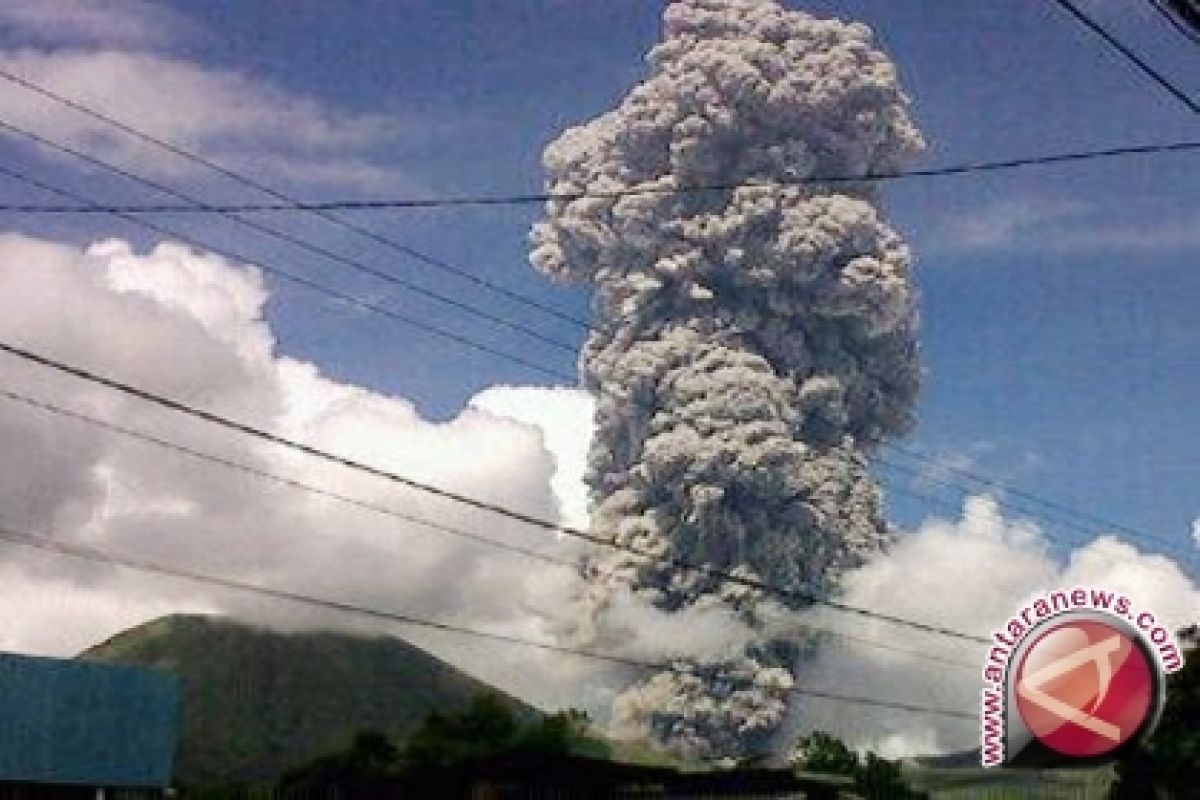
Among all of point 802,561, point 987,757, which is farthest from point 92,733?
point 802,561

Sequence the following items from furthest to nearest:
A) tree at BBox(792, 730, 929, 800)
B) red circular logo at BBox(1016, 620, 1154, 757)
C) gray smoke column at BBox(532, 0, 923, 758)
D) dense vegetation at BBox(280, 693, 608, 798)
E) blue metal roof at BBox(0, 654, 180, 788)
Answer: gray smoke column at BBox(532, 0, 923, 758)
tree at BBox(792, 730, 929, 800)
dense vegetation at BBox(280, 693, 608, 798)
blue metal roof at BBox(0, 654, 180, 788)
red circular logo at BBox(1016, 620, 1154, 757)

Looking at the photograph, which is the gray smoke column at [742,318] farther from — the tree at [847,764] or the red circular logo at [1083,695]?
the red circular logo at [1083,695]

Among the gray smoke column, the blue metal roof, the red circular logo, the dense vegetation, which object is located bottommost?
the red circular logo

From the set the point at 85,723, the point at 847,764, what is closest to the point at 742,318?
the point at 847,764

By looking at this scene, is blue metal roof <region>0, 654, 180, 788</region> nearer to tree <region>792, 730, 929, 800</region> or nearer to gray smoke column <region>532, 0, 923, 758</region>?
tree <region>792, 730, 929, 800</region>

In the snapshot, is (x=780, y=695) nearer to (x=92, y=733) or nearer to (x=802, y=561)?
(x=802, y=561)

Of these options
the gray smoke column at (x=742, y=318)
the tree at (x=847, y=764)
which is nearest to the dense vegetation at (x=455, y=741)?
the tree at (x=847, y=764)

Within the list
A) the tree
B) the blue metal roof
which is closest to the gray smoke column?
the tree
